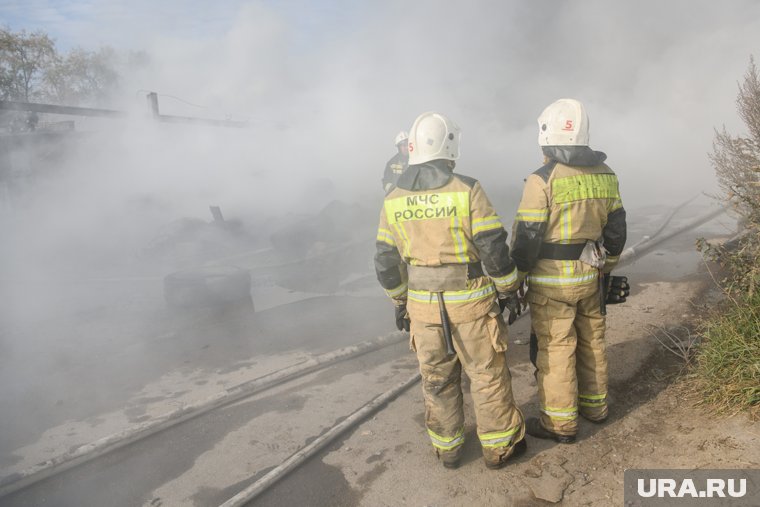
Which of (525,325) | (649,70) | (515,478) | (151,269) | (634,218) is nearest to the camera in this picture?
(515,478)

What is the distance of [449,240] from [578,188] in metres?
0.73

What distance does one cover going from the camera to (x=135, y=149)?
10039 mm

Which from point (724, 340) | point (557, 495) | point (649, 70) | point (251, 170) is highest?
point (649, 70)

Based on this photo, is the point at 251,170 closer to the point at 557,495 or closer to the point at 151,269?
the point at 151,269

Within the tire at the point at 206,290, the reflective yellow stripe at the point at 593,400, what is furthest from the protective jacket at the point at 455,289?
the tire at the point at 206,290

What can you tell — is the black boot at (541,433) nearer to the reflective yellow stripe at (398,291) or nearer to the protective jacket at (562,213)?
the protective jacket at (562,213)

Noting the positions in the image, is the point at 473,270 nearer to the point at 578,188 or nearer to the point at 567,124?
the point at 578,188

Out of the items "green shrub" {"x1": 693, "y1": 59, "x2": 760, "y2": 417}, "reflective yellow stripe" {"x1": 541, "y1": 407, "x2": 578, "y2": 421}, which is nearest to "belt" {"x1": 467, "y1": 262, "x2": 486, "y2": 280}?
"reflective yellow stripe" {"x1": 541, "y1": 407, "x2": 578, "y2": 421}

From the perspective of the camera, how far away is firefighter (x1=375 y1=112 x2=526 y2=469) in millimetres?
2498

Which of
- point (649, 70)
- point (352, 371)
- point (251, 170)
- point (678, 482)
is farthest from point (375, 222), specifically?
point (649, 70)

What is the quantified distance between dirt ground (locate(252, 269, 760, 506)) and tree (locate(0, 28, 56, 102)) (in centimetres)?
1879

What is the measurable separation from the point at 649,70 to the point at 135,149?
14266 mm

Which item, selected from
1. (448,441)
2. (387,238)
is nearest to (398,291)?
(387,238)

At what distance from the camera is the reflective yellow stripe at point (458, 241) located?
2486 millimetres
